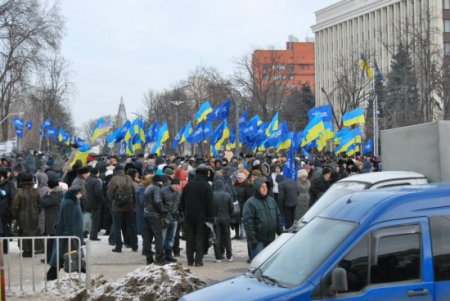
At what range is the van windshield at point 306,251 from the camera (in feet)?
20.7

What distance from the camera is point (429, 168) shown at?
9.59 m

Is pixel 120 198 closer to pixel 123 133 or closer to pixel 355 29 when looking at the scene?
pixel 123 133

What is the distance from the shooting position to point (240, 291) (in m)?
6.45

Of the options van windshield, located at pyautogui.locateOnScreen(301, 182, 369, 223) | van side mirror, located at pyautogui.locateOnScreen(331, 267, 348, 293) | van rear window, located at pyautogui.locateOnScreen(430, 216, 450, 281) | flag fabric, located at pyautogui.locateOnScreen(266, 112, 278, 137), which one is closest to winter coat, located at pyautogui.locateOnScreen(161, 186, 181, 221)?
van windshield, located at pyautogui.locateOnScreen(301, 182, 369, 223)

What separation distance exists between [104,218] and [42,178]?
1982 millimetres

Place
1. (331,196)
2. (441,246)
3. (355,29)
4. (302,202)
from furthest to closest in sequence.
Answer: (355,29) → (302,202) → (331,196) → (441,246)

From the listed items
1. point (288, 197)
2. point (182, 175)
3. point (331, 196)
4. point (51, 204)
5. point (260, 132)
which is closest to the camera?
point (331, 196)

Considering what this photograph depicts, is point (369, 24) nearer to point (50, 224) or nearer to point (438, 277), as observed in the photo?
point (50, 224)

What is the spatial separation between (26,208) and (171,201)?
3.07 meters

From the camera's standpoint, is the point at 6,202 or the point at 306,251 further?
the point at 6,202

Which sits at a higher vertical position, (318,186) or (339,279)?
(318,186)

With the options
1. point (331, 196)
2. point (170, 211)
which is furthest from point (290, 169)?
point (331, 196)

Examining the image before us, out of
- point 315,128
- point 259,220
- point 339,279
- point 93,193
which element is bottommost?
point 339,279

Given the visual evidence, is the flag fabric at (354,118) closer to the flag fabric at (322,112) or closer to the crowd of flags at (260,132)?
the crowd of flags at (260,132)
